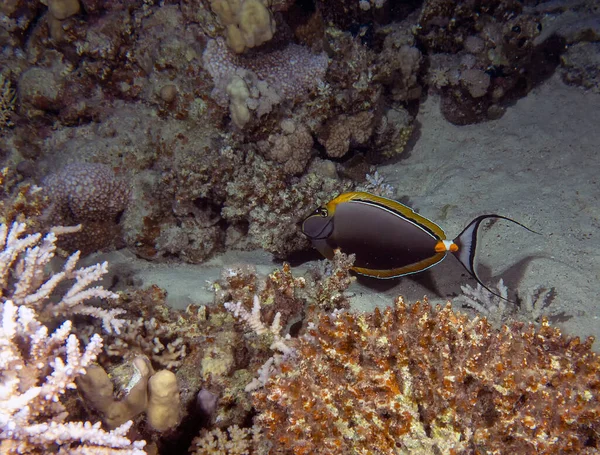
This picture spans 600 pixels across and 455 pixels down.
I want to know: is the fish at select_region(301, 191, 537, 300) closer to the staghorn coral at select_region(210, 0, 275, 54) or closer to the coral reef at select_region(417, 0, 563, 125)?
the staghorn coral at select_region(210, 0, 275, 54)

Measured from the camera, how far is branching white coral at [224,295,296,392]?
2.32 meters

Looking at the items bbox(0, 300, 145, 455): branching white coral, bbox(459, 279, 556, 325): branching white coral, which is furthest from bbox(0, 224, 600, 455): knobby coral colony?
bbox(459, 279, 556, 325): branching white coral

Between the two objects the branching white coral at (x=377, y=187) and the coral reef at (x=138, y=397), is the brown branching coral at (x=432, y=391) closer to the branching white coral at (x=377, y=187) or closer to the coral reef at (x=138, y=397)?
the coral reef at (x=138, y=397)

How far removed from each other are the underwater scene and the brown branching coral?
0.01m

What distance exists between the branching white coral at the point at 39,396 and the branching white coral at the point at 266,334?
0.77m

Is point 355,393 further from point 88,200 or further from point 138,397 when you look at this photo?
point 88,200

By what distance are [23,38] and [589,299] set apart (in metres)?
6.95

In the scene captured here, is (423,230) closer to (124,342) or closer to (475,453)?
(475,453)

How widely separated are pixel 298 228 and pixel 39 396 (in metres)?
2.62

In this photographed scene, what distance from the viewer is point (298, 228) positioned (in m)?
3.94

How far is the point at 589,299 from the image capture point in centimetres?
312

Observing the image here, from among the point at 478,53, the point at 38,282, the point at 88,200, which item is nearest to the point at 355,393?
the point at 38,282

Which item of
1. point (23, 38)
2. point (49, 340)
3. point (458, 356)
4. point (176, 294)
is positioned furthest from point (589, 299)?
point (23, 38)

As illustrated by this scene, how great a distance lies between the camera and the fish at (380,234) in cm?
300
